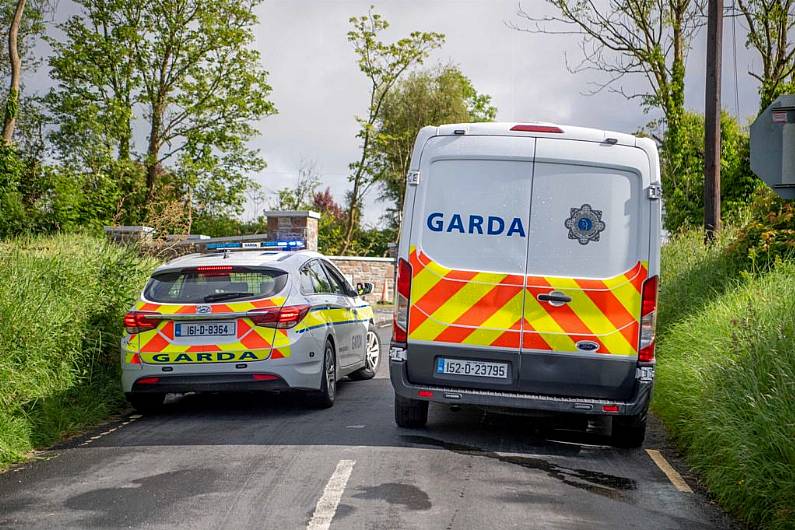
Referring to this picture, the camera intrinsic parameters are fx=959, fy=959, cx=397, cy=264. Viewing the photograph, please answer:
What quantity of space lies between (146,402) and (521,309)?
3.98 meters

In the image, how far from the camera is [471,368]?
767 centimetres

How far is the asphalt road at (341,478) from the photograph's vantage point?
5.59m

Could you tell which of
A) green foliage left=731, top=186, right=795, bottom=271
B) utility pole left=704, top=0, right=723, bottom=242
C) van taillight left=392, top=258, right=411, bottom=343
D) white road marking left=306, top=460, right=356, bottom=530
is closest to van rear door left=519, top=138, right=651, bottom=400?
van taillight left=392, top=258, right=411, bottom=343

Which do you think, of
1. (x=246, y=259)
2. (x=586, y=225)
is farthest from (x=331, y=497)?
(x=246, y=259)

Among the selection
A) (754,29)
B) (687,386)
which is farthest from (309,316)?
(754,29)

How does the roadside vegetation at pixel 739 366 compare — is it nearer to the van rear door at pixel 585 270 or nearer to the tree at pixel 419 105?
the van rear door at pixel 585 270

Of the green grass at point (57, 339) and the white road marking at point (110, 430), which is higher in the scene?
the green grass at point (57, 339)

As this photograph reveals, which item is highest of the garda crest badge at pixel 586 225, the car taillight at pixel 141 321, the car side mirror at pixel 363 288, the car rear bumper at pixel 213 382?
the garda crest badge at pixel 586 225

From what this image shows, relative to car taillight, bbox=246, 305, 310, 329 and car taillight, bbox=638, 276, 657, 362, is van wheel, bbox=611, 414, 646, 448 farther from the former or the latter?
car taillight, bbox=246, 305, 310, 329

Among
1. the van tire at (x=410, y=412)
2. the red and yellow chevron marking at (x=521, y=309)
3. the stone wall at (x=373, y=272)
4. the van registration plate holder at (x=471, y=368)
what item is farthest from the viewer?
the stone wall at (x=373, y=272)

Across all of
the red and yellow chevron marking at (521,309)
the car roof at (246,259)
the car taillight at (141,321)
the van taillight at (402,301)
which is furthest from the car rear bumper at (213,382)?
the red and yellow chevron marking at (521,309)

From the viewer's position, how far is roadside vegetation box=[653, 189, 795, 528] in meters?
5.76

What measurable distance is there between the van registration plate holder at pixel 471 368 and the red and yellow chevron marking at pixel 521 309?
0.16m

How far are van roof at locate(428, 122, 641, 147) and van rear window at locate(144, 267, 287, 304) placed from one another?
2405 millimetres
